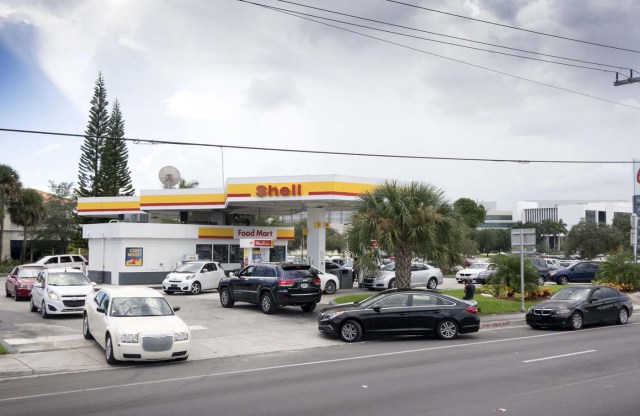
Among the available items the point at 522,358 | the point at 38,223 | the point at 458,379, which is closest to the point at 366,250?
the point at 522,358

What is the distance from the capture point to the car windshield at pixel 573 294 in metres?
20.2

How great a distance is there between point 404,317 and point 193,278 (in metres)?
14.7

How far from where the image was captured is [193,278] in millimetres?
29016

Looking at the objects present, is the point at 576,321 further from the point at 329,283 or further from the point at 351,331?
the point at 329,283

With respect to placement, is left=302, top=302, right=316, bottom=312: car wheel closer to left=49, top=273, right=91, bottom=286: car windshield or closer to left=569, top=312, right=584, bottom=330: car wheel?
left=49, top=273, right=91, bottom=286: car windshield

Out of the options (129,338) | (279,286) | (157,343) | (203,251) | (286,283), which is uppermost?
(203,251)

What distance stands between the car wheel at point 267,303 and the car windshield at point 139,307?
24.5 feet

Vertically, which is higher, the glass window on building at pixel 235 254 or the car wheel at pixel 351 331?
the glass window on building at pixel 235 254

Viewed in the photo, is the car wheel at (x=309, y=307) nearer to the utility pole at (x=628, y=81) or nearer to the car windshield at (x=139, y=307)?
the car windshield at (x=139, y=307)

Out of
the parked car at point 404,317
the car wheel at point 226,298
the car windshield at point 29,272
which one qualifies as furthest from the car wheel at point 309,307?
the car windshield at point 29,272

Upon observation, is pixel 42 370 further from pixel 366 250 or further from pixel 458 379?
pixel 366 250

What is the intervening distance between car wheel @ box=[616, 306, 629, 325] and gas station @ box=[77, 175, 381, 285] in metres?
13.1

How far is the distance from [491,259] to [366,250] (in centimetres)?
737

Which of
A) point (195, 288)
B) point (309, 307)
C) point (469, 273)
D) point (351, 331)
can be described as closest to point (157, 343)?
point (351, 331)
